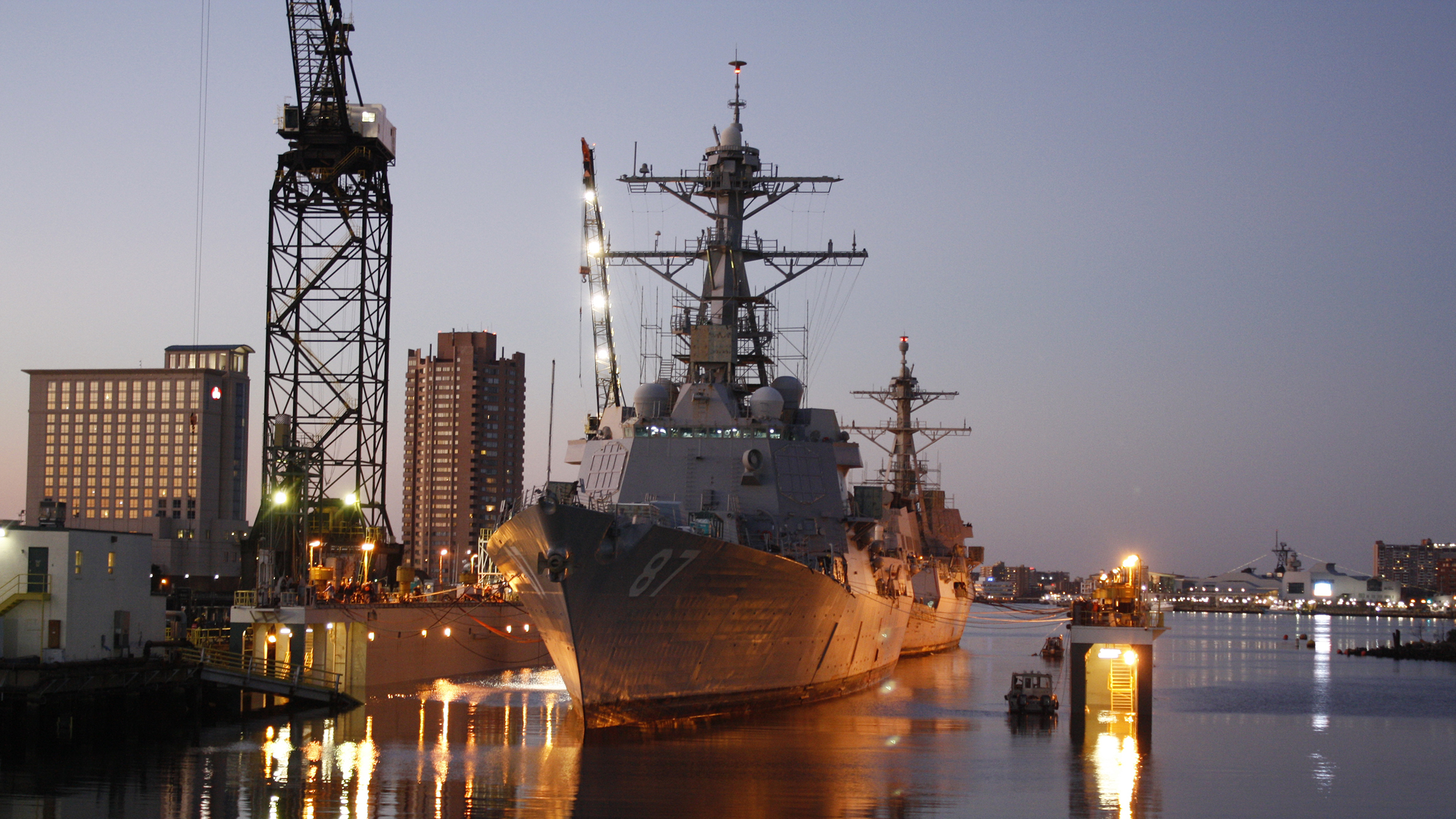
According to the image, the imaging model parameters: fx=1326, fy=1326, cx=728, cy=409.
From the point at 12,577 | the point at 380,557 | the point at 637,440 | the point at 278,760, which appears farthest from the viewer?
the point at 380,557

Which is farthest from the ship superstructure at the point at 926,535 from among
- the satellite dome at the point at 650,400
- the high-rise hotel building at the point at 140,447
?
the high-rise hotel building at the point at 140,447

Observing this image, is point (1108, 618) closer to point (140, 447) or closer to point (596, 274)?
point (596, 274)

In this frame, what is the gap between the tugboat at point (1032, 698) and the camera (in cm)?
2995

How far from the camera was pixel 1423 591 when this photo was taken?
7830 inches

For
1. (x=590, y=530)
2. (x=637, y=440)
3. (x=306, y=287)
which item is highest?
(x=306, y=287)

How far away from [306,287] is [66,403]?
91.2m

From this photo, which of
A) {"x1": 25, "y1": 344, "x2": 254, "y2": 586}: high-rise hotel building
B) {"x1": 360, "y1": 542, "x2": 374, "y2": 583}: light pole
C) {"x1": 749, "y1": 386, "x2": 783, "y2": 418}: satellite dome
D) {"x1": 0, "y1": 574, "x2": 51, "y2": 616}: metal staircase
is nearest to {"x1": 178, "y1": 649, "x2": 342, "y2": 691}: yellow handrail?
{"x1": 0, "y1": 574, "x2": 51, "y2": 616}: metal staircase

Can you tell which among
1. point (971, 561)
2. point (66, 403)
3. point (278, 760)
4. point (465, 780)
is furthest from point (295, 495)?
point (66, 403)

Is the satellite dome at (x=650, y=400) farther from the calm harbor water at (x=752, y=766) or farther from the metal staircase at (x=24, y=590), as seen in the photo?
the metal staircase at (x=24, y=590)

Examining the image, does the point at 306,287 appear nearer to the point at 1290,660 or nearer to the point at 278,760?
the point at 278,760

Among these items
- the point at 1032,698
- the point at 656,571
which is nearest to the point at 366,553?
the point at 656,571

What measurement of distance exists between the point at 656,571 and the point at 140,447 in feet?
346

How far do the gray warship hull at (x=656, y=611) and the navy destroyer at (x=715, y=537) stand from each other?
33 mm

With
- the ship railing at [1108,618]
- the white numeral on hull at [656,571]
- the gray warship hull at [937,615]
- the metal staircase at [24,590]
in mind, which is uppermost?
the white numeral on hull at [656,571]
